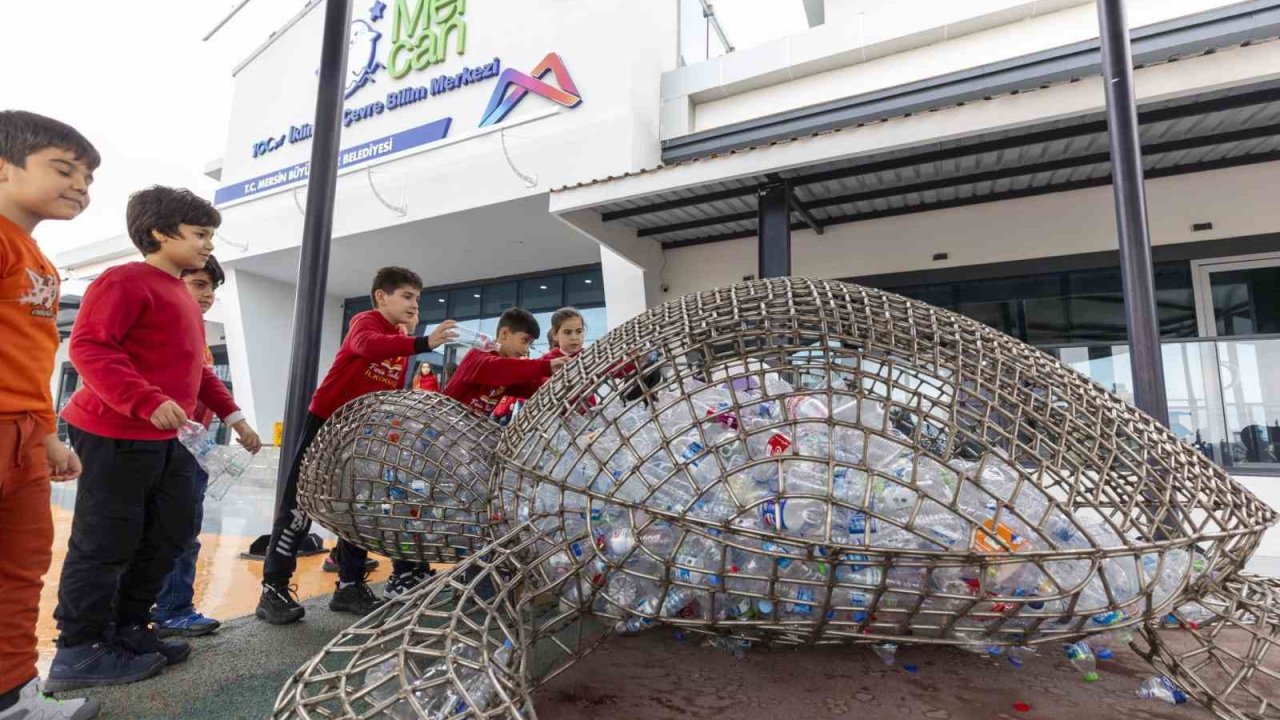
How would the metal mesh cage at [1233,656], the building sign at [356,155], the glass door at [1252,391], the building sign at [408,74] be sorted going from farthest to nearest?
Answer: the building sign at [356,155] → the building sign at [408,74] → the glass door at [1252,391] → the metal mesh cage at [1233,656]

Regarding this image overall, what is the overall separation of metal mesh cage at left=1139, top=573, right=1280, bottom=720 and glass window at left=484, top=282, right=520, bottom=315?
942cm

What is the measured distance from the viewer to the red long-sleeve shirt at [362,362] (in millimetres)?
2268

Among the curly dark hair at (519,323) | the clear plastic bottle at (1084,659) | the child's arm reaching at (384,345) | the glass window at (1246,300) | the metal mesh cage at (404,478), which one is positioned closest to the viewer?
the clear plastic bottle at (1084,659)

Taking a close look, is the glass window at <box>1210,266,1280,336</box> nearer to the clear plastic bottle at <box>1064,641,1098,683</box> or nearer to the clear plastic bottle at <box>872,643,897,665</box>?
the clear plastic bottle at <box>1064,641,1098,683</box>

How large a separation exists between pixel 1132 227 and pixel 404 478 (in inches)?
158

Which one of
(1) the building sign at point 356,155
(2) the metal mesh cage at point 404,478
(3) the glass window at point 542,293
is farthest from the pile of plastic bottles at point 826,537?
(1) the building sign at point 356,155

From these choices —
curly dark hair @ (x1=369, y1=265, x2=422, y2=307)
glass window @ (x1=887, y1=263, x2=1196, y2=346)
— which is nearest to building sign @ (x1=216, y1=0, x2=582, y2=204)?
glass window @ (x1=887, y1=263, x2=1196, y2=346)

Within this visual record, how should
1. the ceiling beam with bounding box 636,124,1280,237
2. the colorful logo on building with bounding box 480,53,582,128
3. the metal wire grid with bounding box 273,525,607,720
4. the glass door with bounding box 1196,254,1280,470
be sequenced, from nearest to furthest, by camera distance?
→ the metal wire grid with bounding box 273,525,607,720 → the glass door with bounding box 1196,254,1280,470 → the ceiling beam with bounding box 636,124,1280,237 → the colorful logo on building with bounding box 480,53,582,128

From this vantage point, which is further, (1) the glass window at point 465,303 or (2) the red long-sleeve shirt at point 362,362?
(1) the glass window at point 465,303

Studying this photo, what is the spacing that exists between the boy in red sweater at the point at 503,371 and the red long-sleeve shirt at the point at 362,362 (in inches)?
9.4

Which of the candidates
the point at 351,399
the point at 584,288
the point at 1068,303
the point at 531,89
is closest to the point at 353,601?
the point at 351,399

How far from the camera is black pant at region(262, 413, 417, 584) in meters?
2.24

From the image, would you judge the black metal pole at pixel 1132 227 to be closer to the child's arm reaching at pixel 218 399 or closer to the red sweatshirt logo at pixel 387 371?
the red sweatshirt logo at pixel 387 371

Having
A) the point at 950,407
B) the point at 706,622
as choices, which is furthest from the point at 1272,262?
the point at 706,622
